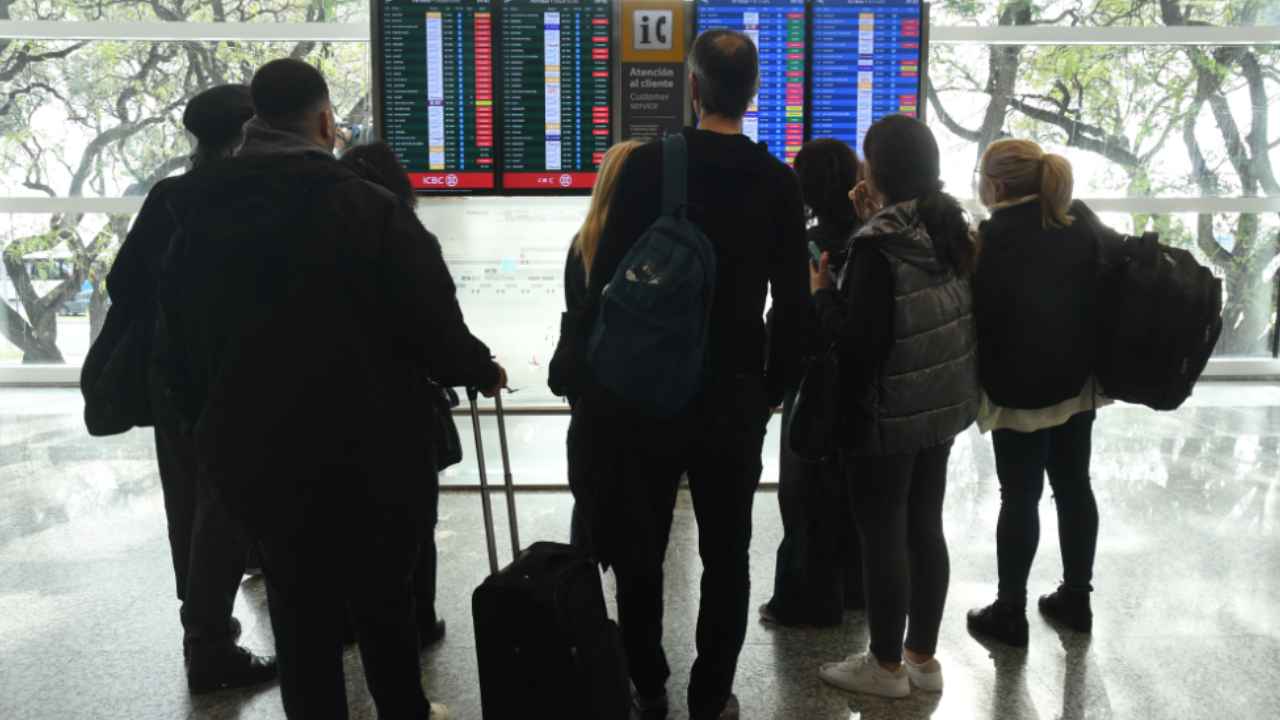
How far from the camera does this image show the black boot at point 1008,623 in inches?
109

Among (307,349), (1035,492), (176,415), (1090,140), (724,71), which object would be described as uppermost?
(1090,140)

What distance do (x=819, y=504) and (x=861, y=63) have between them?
8.07 feet

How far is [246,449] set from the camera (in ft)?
5.63

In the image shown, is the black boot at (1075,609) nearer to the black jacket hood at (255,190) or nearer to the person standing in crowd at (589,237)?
the person standing in crowd at (589,237)

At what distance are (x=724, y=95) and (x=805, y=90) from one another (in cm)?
249

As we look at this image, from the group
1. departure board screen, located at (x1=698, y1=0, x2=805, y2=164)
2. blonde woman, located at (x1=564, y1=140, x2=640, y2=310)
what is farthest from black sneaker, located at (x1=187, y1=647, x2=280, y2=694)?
departure board screen, located at (x1=698, y1=0, x2=805, y2=164)

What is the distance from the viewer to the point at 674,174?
6.43 ft

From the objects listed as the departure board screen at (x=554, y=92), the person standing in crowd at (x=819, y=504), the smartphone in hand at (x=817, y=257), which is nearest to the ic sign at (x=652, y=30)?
the departure board screen at (x=554, y=92)

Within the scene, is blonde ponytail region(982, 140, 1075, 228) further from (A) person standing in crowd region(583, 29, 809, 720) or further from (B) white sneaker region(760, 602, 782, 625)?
(B) white sneaker region(760, 602, 782, 625)

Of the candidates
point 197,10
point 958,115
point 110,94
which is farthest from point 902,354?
point 110,94

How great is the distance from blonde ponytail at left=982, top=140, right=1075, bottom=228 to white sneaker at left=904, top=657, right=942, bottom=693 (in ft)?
4.10

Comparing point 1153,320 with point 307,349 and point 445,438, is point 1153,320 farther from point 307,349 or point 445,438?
point 307,349

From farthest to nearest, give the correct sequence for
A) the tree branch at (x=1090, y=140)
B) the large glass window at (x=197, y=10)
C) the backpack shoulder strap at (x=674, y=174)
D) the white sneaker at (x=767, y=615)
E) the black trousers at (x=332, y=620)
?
the tree branch at (x=1090, y=140) < the large glass window at (x=197, y=10) < the white sneaker at (x=767, y=615) < the backpack shoulder strap at (x=674, y=174) < the black trousers at (x=332, y=620)

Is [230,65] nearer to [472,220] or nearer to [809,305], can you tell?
[472,220]
